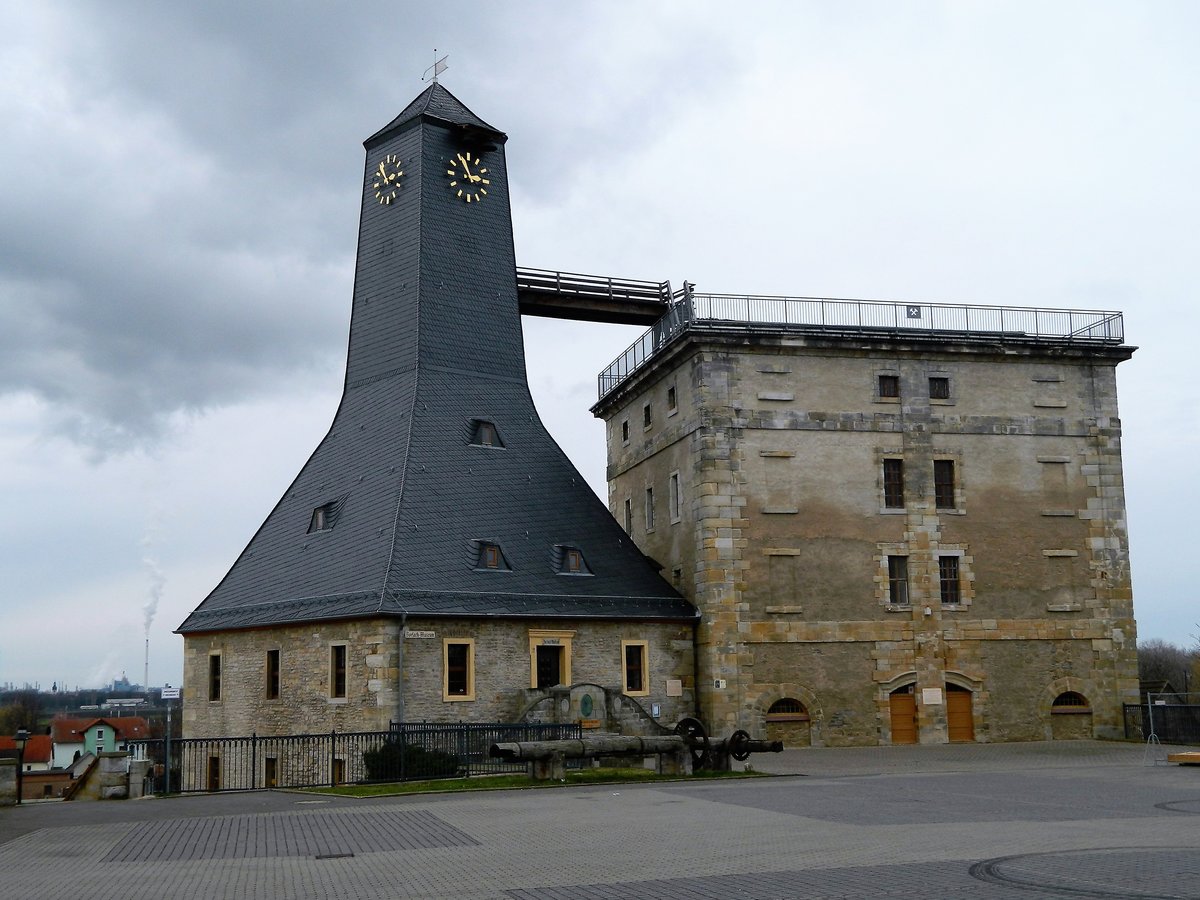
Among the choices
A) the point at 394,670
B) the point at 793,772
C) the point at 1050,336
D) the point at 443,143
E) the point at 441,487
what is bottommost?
the point at 793,772

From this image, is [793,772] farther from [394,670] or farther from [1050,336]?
[1050,336]

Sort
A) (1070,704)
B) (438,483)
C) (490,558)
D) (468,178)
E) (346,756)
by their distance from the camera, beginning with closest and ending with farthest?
1. (346,756)
2. (490,558)
3. (438,483)
4. (1070,704)
5. (468,178)

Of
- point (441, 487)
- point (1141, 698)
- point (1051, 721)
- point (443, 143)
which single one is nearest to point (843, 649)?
point (1051, 721)

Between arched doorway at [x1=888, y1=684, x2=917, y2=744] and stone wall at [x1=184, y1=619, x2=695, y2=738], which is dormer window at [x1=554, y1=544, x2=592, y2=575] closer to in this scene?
stone wall at [x1=184, y1=619, x2=695, y2=738]

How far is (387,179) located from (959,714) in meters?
23.6

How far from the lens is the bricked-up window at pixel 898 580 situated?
35469 mm

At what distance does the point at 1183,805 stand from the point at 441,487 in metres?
20.5

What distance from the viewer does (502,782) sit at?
71.7 ft

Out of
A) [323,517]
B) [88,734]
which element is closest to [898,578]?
[323,517]

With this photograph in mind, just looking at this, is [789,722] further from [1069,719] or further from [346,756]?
[346,756]

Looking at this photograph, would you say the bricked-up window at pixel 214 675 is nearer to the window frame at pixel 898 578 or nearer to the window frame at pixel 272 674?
the window frame at pixel 272 674

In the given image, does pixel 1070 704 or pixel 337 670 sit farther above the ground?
pixel 337 670

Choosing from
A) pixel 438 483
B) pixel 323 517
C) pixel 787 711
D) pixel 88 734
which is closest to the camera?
pixel 438 483

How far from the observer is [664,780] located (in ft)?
74.0
